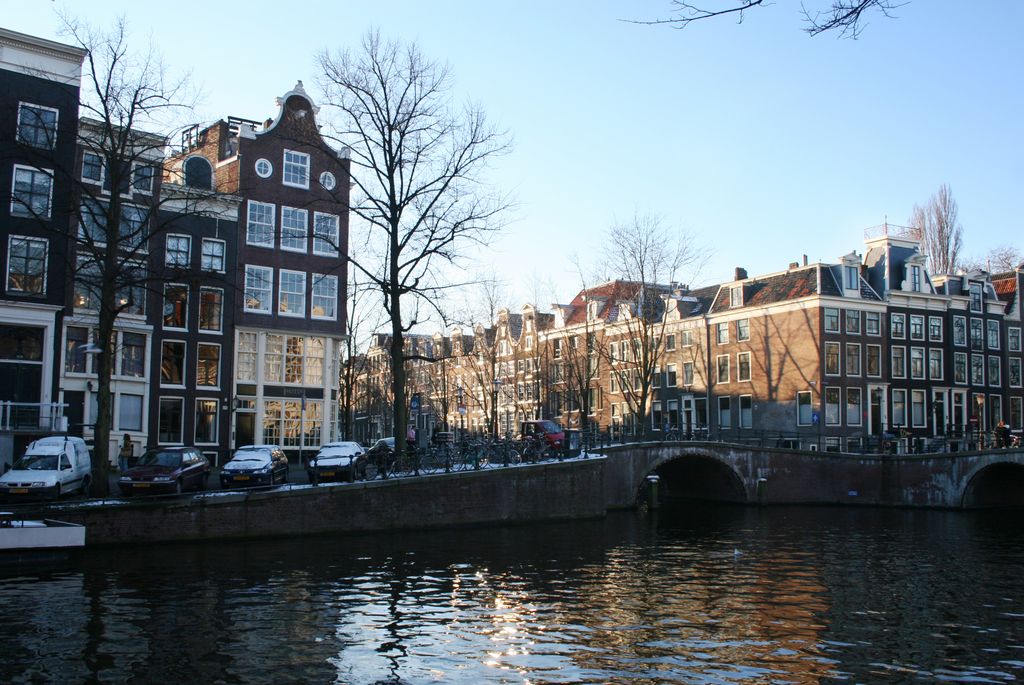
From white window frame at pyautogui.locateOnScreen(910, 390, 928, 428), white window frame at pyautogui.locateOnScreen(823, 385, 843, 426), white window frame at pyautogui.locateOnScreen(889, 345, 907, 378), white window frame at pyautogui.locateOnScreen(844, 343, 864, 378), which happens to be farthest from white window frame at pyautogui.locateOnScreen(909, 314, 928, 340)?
white window frame at pyautogui.locateOnScreen(823, 385, 843, 426)

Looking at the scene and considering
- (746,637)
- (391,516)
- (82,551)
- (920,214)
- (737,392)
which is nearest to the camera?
(746,637)

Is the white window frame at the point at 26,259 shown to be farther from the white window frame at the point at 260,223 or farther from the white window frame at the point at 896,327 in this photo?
the white window frame at the point at 896,327

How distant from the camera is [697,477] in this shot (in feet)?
171

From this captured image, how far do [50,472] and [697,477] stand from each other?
34270 mm

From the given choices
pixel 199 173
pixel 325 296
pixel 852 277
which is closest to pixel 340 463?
pixel 325 296

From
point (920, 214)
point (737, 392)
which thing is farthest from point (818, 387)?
point (920, 214)

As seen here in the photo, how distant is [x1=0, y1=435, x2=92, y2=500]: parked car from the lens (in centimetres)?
2680

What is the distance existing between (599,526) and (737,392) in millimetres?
31301

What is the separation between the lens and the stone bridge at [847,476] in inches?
1880

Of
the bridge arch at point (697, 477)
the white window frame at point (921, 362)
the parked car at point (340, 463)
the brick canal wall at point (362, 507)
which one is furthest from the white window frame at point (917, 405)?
the parked car at point (340, 463)

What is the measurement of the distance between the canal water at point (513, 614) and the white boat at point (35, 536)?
639 millimetres

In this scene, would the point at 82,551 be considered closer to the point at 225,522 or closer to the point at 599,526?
the point at 225,522

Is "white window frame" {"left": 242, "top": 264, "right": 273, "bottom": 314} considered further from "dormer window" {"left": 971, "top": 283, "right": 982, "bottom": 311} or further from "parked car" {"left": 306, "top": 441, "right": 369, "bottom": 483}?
"dormer window" {"left": 971, "top": 283, "right": 982, "bottom": 311}

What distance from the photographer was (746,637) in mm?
15664
